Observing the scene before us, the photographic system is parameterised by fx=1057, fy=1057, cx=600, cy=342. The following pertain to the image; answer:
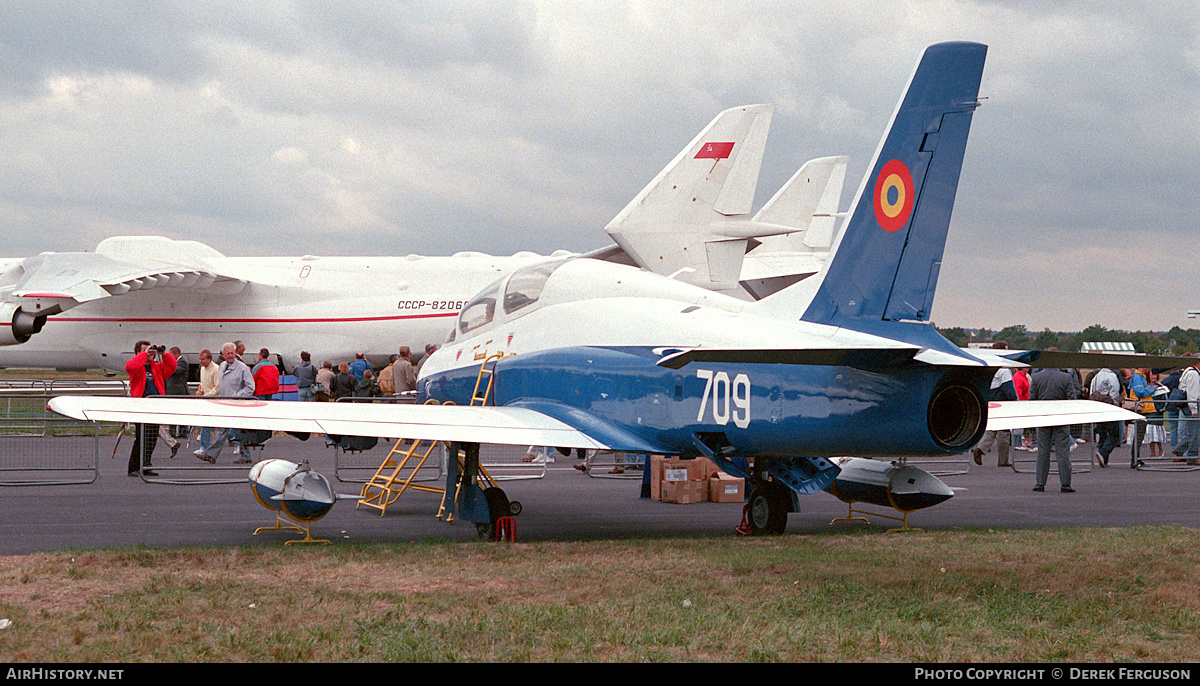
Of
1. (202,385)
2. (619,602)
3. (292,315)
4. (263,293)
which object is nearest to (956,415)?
(619,602)

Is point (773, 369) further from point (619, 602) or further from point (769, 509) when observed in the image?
point (619, 602)

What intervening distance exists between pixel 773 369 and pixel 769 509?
6.36 feet

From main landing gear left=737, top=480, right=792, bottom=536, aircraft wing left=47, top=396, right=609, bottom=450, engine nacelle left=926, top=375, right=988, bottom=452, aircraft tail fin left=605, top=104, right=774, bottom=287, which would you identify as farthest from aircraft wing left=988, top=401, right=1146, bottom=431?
aircraft tail fin left=605, top=104, right=774, bottom=287

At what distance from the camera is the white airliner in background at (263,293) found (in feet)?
88.0

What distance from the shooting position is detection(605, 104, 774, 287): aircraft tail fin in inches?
920

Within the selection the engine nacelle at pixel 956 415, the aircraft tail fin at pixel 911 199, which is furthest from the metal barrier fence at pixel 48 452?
the engine nacelle at pixel 956 415

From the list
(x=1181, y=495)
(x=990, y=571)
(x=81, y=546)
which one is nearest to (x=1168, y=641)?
(x=990, y=571)

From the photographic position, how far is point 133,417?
25.2 feet

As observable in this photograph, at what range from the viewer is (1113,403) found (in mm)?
18672

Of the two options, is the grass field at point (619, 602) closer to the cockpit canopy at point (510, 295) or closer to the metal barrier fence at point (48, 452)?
the cockpit canopy at point (510, 295)

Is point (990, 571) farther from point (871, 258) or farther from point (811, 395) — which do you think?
point (871, 258)

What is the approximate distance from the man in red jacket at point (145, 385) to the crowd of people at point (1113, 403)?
11038mm

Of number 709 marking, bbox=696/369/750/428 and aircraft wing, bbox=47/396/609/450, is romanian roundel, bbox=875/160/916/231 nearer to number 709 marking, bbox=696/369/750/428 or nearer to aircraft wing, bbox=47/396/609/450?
number 709 marking, bbox=696/369/750/428
